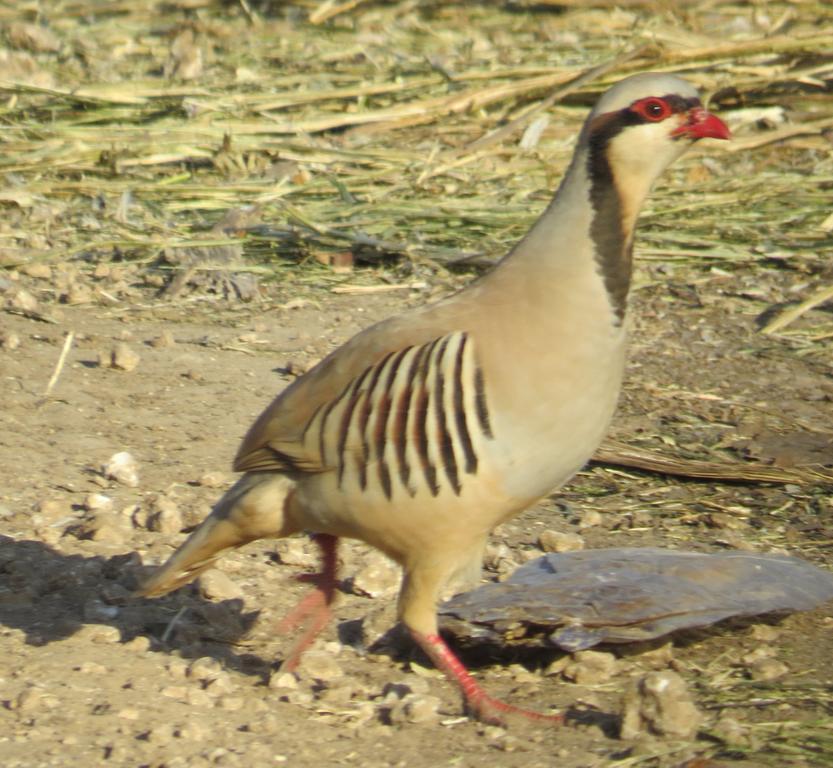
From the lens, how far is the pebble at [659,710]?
11.3 ft

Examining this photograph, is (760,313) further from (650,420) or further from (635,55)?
(635,55)

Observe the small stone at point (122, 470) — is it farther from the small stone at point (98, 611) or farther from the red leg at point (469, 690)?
the red leg at point (469, 690)

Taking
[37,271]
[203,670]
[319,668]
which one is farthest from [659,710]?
[37,271]

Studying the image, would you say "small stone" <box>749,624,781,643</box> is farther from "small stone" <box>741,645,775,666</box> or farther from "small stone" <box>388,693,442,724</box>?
"small stone" <box>388,693,442,724</box>

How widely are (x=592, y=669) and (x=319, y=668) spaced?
0.68 m

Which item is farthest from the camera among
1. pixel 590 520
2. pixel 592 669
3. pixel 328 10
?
pixel 328 10

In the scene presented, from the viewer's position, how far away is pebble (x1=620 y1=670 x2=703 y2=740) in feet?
11.3

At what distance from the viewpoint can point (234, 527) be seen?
385cm

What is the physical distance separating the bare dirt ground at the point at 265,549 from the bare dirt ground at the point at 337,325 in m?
0.01

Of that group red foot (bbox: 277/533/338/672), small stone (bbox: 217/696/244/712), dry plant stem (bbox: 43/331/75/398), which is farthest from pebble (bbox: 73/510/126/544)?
dry plant stem (bbox: 43/331/75/398)

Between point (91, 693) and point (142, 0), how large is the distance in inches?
316

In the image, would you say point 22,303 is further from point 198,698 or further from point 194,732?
point 194,732

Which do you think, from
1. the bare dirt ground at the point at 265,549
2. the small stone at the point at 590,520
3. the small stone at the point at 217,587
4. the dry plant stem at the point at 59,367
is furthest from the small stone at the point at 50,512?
the small stone at the point at 590,520

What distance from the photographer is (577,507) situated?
5035 mm
